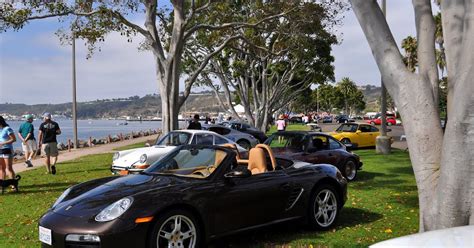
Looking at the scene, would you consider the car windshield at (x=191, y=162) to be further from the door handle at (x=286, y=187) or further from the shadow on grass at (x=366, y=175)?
the shadow on grass at (x=366, y=175)

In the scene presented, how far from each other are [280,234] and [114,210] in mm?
2520

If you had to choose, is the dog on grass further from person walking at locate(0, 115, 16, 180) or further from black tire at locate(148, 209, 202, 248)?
black tire at locate(148, 209, 202, 248)

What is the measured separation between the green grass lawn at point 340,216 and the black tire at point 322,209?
0.44 ft

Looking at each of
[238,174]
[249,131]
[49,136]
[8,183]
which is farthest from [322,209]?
[249,131]

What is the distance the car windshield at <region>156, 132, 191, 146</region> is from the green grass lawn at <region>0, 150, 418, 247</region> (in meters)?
2.11

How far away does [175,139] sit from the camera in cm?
1318

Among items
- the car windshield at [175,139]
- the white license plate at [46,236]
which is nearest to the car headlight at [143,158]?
the car windshield at [175,139]

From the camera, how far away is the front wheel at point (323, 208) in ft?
21.2

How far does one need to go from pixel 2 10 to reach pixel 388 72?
13.9 m

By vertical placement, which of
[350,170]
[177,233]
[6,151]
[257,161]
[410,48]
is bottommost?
[350,170]

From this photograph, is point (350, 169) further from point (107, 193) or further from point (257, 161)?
point (107, 193)

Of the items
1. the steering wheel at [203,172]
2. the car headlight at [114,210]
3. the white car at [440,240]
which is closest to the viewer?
the white car at [440,240]

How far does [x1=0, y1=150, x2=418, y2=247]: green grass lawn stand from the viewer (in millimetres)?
6039

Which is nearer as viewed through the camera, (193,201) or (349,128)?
(193,201)
